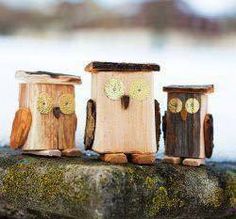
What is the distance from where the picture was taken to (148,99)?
165cm

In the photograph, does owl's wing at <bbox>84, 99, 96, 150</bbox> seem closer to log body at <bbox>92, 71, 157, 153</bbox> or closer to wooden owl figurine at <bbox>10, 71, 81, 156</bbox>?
log body at <bbox>92, 71, 157, 153</bbox>

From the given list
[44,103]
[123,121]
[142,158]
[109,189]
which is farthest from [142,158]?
[44,103]

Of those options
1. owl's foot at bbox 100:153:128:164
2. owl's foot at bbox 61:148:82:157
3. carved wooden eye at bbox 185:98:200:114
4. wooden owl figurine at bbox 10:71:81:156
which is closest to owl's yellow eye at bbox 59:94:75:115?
wooden owl figurine at bbox 10:71:81:156

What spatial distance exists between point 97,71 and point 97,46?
617 mm

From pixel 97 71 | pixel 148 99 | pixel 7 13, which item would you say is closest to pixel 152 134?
pixel 148 99

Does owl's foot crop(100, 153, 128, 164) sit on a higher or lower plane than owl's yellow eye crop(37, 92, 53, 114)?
lower

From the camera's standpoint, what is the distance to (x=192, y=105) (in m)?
1.71

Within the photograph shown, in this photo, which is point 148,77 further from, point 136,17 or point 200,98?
point 136,17

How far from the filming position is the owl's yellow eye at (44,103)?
1.68 meters

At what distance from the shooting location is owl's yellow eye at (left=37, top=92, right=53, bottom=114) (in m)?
1.68

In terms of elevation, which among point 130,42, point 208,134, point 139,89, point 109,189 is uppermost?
point 130,42

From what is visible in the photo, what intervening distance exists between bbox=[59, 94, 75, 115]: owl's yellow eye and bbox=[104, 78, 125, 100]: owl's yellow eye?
0.52 ft

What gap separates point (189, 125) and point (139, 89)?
19 centimetres

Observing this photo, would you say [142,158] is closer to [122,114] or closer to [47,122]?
[122,114]
